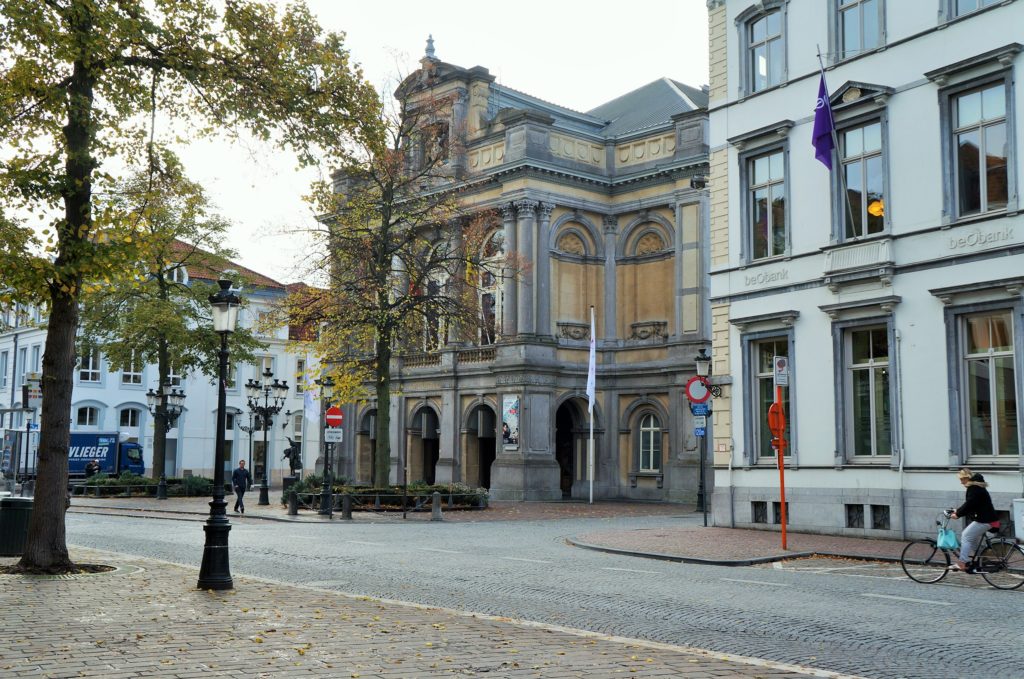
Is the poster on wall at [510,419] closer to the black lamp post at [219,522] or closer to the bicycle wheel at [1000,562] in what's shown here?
the black lamp post at [219,522]

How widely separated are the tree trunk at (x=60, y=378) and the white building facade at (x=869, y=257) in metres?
14.9

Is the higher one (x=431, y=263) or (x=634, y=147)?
(x=634, y=147)

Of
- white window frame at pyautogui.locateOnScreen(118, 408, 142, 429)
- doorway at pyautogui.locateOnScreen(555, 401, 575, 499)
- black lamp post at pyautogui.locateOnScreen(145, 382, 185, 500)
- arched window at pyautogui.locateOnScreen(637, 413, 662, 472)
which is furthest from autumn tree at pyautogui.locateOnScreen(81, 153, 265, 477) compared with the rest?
white window frame at pyautogui.locateOnScreen(118, 408, 142, 429)

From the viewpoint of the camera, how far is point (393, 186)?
3684 centimetres

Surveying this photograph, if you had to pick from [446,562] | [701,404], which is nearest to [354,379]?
[701,404]

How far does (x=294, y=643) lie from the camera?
9.56 metres

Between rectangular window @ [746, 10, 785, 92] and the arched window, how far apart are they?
877 inches

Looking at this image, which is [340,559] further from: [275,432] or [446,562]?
[275,432]

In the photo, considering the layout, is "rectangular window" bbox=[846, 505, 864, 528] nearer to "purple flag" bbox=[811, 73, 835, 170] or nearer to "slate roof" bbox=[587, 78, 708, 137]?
"purple flag" bbox=[811, 73, 835, 170]

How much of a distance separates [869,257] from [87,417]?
202 ft

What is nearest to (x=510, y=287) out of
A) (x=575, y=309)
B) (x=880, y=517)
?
(x=575, y=309)

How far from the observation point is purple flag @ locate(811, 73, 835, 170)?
75.9 feet

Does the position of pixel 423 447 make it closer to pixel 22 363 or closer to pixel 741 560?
pixel 741 560

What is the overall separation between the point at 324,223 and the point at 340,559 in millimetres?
20144
